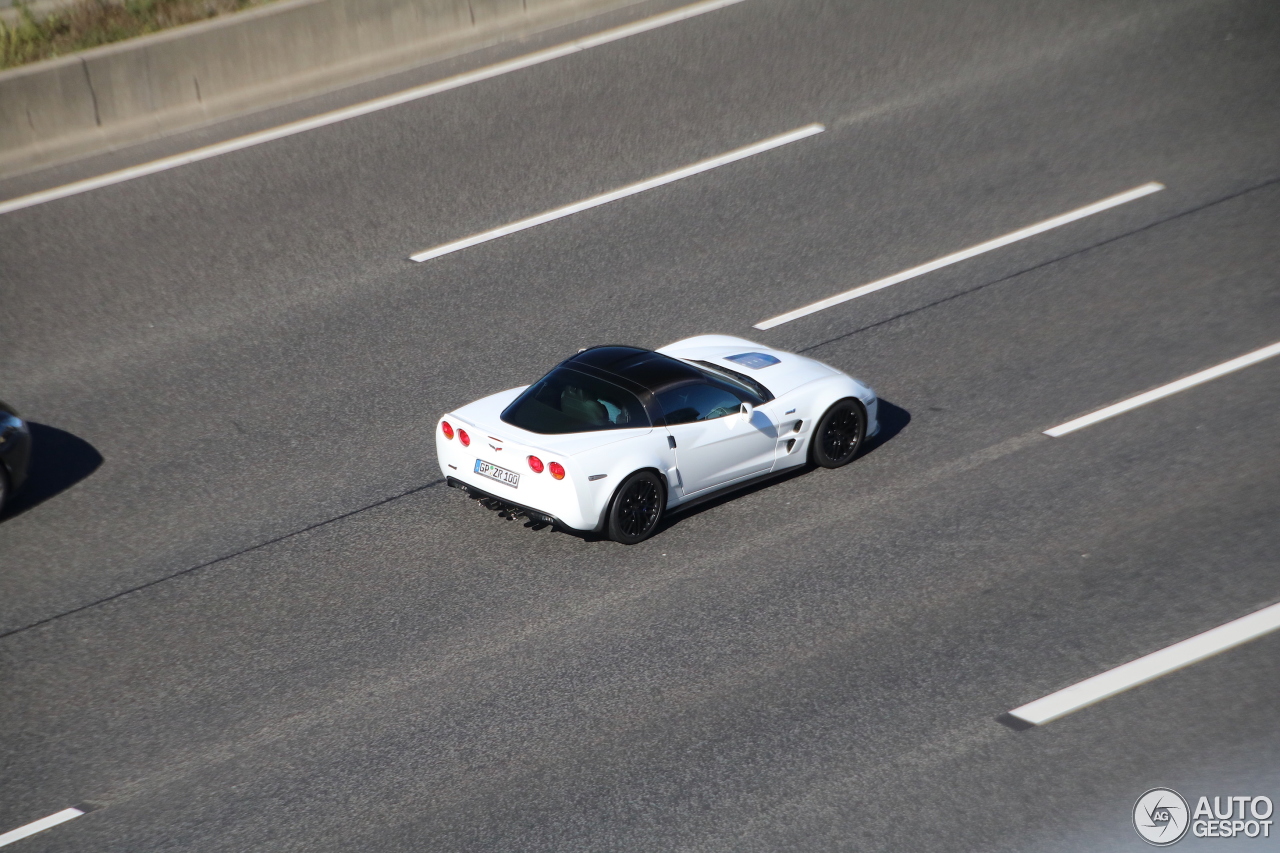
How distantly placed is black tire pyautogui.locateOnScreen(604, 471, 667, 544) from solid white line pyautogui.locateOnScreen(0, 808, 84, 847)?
375 cm

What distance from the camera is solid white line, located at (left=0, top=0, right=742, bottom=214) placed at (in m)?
13.4

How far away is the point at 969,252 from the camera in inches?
500

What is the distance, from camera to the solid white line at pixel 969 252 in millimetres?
11914

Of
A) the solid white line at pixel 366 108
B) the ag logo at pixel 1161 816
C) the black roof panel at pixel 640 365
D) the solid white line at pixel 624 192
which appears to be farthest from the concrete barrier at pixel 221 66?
the ag logo at pixel 1161 816

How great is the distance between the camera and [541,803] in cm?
665

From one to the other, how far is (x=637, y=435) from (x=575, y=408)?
1.67 ft

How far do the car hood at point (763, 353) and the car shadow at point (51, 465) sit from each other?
15.6 ft

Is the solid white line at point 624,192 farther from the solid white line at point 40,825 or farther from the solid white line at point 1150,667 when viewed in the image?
the solid white line at point 1150,667

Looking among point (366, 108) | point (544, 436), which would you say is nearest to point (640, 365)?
point (544, 436)

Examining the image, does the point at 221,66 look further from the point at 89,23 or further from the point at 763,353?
the point at 763,353

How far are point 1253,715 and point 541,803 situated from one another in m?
4.02

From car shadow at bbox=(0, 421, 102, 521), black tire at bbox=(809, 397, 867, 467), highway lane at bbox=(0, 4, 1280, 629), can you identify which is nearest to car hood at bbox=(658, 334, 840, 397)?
black tire at bbox=(809, 397, 867, 467)

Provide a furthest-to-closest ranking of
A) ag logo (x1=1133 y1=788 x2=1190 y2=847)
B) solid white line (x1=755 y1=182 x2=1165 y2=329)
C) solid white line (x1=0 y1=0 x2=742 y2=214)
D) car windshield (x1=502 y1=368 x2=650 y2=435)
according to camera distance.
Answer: solid white line (x1=0 y1=0 x2=742 y2=214) < solid white line (x1=755 y1=182 x2=1165 y2=329) < car windshield (x1=502 y1=368 x2=650 y2=435) < ag logo (x1=1133 y1=788 x2=1190 y2=847)

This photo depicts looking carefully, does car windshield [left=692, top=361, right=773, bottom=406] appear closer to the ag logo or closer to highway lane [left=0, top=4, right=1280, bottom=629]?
highway lane [left=0, top=4, right=1280, bottom=629]
